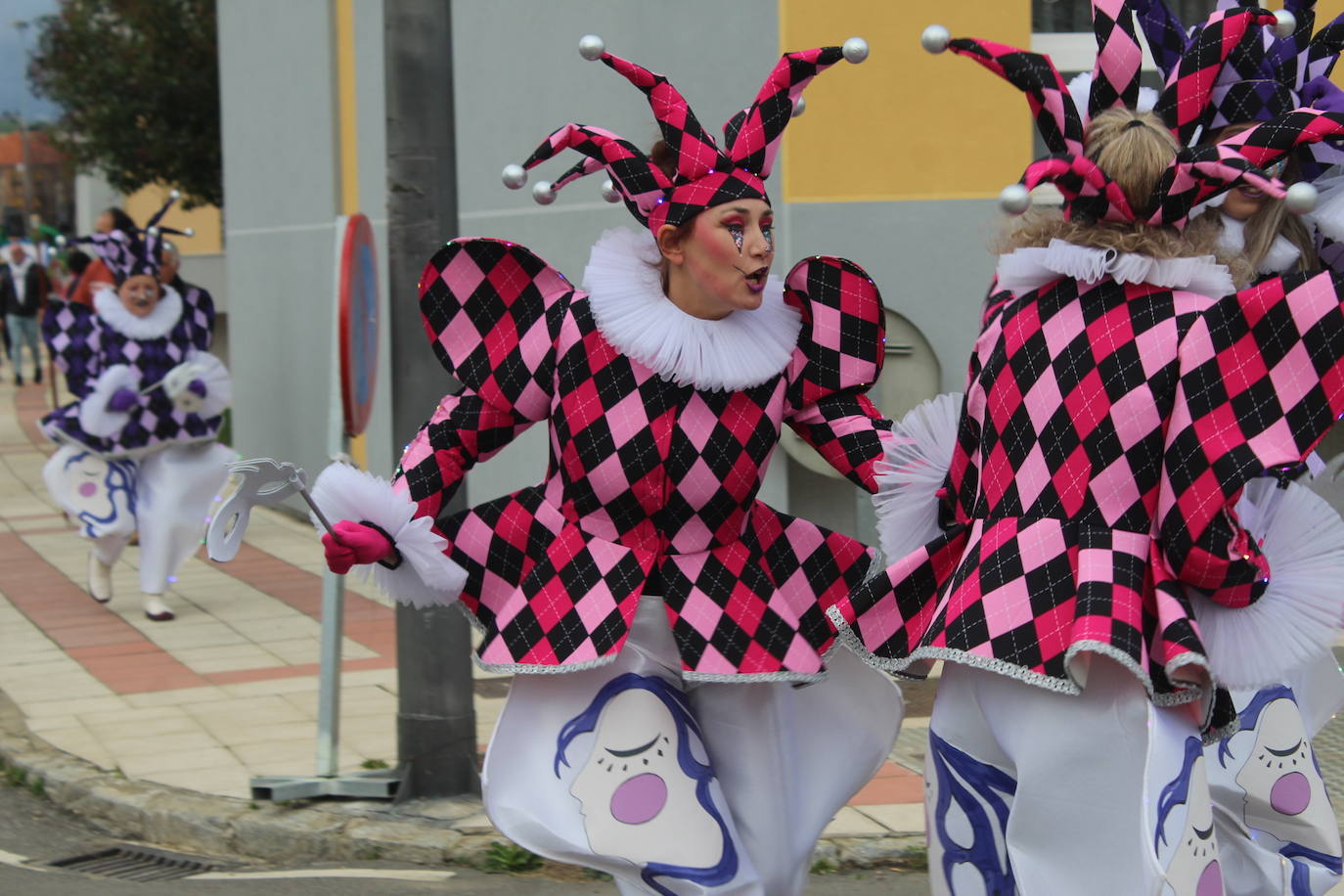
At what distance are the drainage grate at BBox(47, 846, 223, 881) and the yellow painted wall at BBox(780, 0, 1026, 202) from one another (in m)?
4.00

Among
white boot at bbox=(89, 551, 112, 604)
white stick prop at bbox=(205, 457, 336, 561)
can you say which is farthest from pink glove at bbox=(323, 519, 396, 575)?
white boot at bbox=(89, 551, 112, 604)

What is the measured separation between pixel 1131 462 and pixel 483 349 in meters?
1.54

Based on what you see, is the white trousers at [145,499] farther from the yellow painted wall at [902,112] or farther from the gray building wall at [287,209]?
the yellow painted wall at [902,112]

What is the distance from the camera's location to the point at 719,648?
380 cm

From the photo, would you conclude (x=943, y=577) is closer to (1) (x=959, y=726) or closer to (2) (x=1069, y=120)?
(1) (x=959, y=726)

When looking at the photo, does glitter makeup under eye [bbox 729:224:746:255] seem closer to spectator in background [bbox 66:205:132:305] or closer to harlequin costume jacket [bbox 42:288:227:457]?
harlequin costume jacket [bbox 42:288:227:457]

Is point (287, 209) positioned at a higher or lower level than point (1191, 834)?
higher

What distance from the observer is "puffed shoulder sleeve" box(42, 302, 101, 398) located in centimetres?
873

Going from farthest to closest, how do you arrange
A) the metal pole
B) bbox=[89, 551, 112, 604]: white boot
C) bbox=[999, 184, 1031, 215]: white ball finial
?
bbox=[89, 551, 112, 604]: white boot
the metal pole
bbox=[999, 184, 1031, 215]: white ball finial

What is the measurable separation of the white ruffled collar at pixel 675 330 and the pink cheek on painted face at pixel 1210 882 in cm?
134

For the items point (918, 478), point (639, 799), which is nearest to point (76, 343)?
point (639, 799)

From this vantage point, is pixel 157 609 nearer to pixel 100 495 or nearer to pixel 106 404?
pixel 100 495

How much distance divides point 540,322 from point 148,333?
5.15 m

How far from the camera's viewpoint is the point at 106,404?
8609 millimetres
